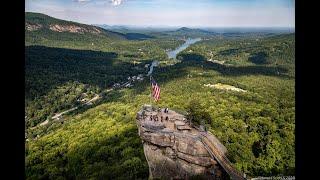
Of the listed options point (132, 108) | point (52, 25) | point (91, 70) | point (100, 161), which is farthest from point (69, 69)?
point (100, 161)

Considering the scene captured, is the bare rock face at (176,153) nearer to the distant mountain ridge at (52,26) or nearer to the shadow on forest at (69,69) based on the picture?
the shadow on forest at (69,69)

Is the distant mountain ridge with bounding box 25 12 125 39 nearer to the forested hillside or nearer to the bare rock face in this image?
the forested hillside

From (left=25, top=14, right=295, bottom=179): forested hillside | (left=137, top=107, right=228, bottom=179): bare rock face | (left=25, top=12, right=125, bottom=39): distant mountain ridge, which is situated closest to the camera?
(left=137, top=107, right=228, bottom=179): bare rock face

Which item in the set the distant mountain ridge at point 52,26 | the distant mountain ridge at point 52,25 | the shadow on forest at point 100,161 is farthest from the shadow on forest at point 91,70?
the distant mountain ridge at point 52,25

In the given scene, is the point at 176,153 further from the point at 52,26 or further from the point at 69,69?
the point at 52,26

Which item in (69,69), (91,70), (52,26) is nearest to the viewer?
(69,69)

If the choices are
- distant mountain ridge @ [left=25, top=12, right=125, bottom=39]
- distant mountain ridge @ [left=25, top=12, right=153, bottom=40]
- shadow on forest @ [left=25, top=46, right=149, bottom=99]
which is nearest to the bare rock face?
shadow on forest @ [left=25, top=46, right=149, bottom=99]
